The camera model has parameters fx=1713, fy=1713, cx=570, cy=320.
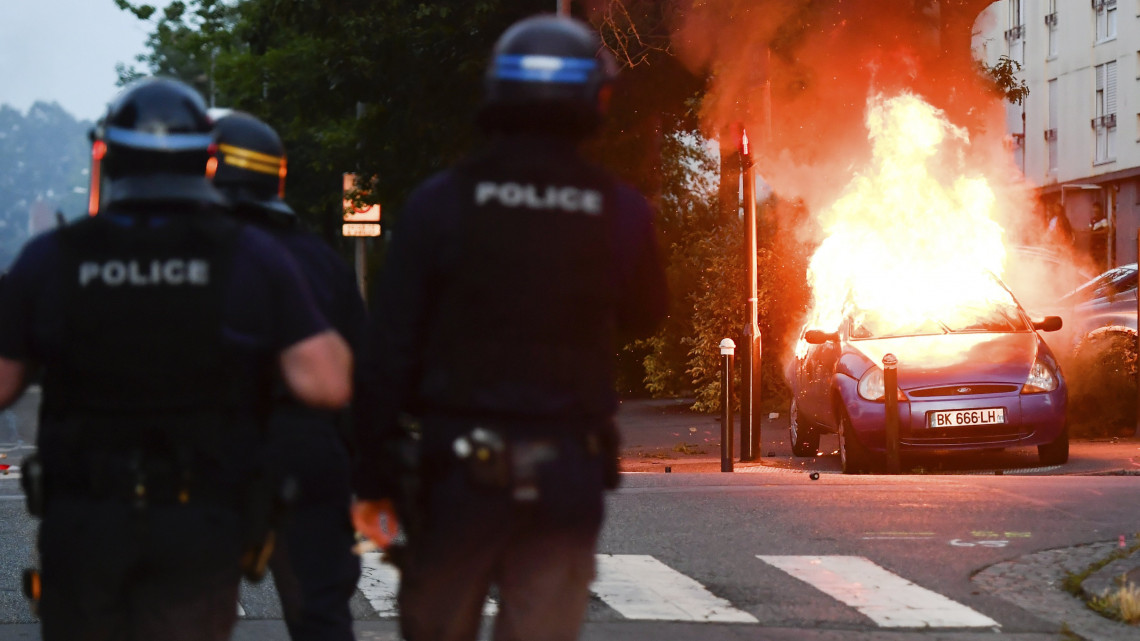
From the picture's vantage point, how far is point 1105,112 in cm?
4450

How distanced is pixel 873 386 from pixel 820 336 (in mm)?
940

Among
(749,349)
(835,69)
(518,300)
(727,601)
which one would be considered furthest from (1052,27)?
(518,300)

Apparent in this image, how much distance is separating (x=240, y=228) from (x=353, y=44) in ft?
66.4

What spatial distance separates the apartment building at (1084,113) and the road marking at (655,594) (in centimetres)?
3624

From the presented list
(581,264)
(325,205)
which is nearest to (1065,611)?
(581,264)

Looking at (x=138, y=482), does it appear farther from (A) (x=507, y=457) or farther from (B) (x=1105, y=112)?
(B) (x=1105, y=112)

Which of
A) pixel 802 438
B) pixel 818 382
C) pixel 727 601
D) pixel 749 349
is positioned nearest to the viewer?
pixel 727 601

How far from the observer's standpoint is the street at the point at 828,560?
22.0 feet

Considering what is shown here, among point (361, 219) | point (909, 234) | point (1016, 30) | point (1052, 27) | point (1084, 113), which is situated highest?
point (1016, 30)

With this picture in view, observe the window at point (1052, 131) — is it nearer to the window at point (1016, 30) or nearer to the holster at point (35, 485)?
the window at point (1016, 30)

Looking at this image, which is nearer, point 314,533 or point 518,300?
point 518,300

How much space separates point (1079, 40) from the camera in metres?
45.3

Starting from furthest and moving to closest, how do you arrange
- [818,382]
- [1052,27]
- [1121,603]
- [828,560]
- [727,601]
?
[1052,27] < [818,382] < [828,560] < [727,601] < [1121,603]

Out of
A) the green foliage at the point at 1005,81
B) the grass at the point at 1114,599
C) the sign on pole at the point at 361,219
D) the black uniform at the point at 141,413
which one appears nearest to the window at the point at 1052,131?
the green foliage at the point at 1005,81
